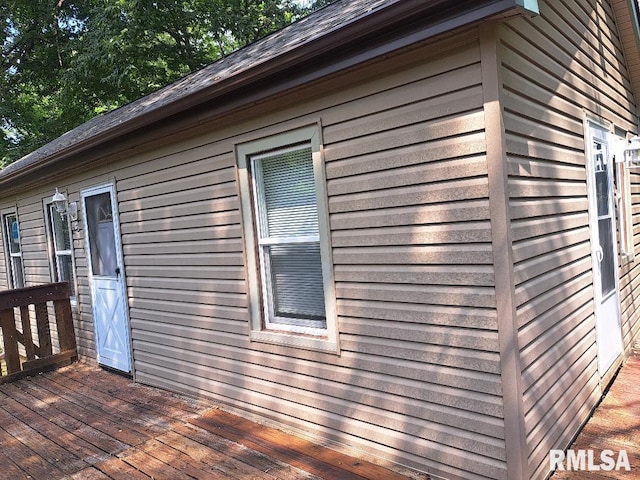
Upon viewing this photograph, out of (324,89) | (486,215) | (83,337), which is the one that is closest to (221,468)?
(486,215)

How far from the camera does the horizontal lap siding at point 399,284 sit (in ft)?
8.18

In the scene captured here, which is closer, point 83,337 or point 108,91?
point 83,337

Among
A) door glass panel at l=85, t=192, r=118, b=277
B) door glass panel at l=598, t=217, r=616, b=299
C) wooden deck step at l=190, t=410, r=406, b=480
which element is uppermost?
door glass panel at l=85, t=192, r=118, b=277

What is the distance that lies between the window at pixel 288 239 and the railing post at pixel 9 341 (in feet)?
12.1

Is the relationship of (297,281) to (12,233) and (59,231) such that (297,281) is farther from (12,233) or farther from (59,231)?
(12,233)

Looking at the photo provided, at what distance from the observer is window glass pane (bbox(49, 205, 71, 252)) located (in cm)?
641

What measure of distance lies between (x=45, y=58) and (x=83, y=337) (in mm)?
12991

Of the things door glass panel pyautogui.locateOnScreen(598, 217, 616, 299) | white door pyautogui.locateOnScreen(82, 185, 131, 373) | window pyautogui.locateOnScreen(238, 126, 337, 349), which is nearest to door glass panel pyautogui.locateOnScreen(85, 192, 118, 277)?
white door pyautogui.locateOnScreen(82, 185, 131, 373)

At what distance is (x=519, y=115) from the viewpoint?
8.48 ft

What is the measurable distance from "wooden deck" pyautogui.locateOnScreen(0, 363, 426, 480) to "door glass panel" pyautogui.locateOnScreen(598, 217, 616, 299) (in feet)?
8.05

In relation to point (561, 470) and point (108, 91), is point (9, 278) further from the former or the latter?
point (561, 470)

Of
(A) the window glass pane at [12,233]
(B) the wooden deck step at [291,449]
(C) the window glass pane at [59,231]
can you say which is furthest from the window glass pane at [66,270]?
(B) the wooden deck step at [291,449]

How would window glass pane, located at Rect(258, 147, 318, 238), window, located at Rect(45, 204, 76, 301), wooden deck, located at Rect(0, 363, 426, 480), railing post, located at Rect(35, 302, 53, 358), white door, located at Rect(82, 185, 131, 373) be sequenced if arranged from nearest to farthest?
wooden deck, located at Rect(0, 363, 426, 480), window glass pane, located at Rect(258, 147, 318, 238), white door, located at Rect(82, 185, 131, 373), railing post, located at Rect(35, 302, 53, 358), window, located at Rect(45, 204, 76, 301)

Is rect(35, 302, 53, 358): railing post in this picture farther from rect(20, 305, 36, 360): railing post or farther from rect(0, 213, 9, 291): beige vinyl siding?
rect(0, 213, 9, 291): beige vinyl siding
